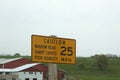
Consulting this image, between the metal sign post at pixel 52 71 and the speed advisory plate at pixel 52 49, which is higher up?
the speed advisory plate at pixel 52 49

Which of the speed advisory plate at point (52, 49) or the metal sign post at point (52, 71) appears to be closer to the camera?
the speed advisory plate at point (52, 49)

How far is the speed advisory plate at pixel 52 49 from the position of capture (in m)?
7.29

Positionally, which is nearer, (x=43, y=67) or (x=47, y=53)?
(x=47, y=53)

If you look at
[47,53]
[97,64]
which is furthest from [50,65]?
[97,64]

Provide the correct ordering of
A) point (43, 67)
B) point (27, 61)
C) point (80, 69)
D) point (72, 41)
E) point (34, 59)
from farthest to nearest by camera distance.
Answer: point (80, 69) → point (27, 61) → point (43, 67) → point (72, 41) → point (34, 59)

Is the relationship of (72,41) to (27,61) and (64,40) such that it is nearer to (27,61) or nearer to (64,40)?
(64,40)

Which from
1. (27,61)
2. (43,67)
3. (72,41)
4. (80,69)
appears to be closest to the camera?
(72,41)

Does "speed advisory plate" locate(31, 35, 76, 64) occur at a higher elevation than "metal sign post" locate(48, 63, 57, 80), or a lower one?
higher

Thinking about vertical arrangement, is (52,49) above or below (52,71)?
above

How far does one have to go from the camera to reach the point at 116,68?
11869 cm

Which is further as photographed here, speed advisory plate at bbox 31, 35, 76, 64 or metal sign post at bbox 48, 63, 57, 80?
metal sign post at bbox 48, 63, 57, 80

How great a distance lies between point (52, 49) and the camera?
7.53 m

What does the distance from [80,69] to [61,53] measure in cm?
10763

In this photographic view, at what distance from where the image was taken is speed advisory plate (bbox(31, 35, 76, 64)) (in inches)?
287
